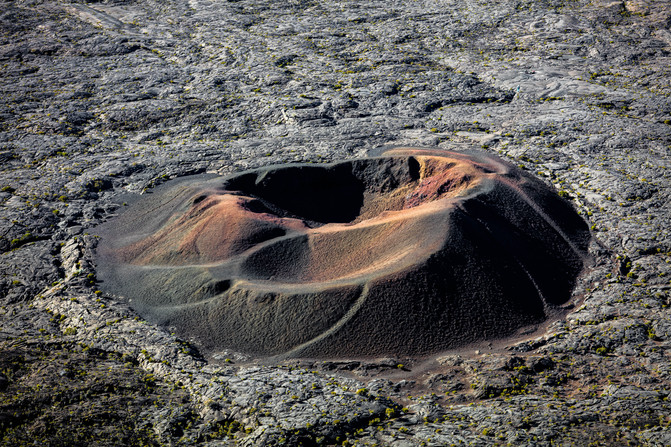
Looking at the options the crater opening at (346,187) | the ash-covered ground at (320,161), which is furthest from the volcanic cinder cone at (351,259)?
the ash-covered ground at (320,161)

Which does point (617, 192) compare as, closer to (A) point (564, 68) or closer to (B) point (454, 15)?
(A) point (564, 68)

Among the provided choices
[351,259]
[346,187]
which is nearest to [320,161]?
[346,187]

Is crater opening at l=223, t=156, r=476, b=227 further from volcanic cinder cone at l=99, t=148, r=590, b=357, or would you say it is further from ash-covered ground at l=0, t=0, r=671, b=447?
ash-covered ground at l=0, t=0, r=671, b=447

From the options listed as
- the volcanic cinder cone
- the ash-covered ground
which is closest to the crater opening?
the volcanic cinder cone

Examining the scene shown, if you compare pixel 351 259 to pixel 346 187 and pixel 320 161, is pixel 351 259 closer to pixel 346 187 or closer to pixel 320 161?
pixel 346 187

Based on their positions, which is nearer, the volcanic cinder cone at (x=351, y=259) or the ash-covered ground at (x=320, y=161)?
the ash-covered ground at (x=320, y=161)

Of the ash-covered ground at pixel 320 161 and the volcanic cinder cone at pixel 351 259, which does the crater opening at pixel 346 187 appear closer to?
the volcanic cinder cone at pixel 351 259
